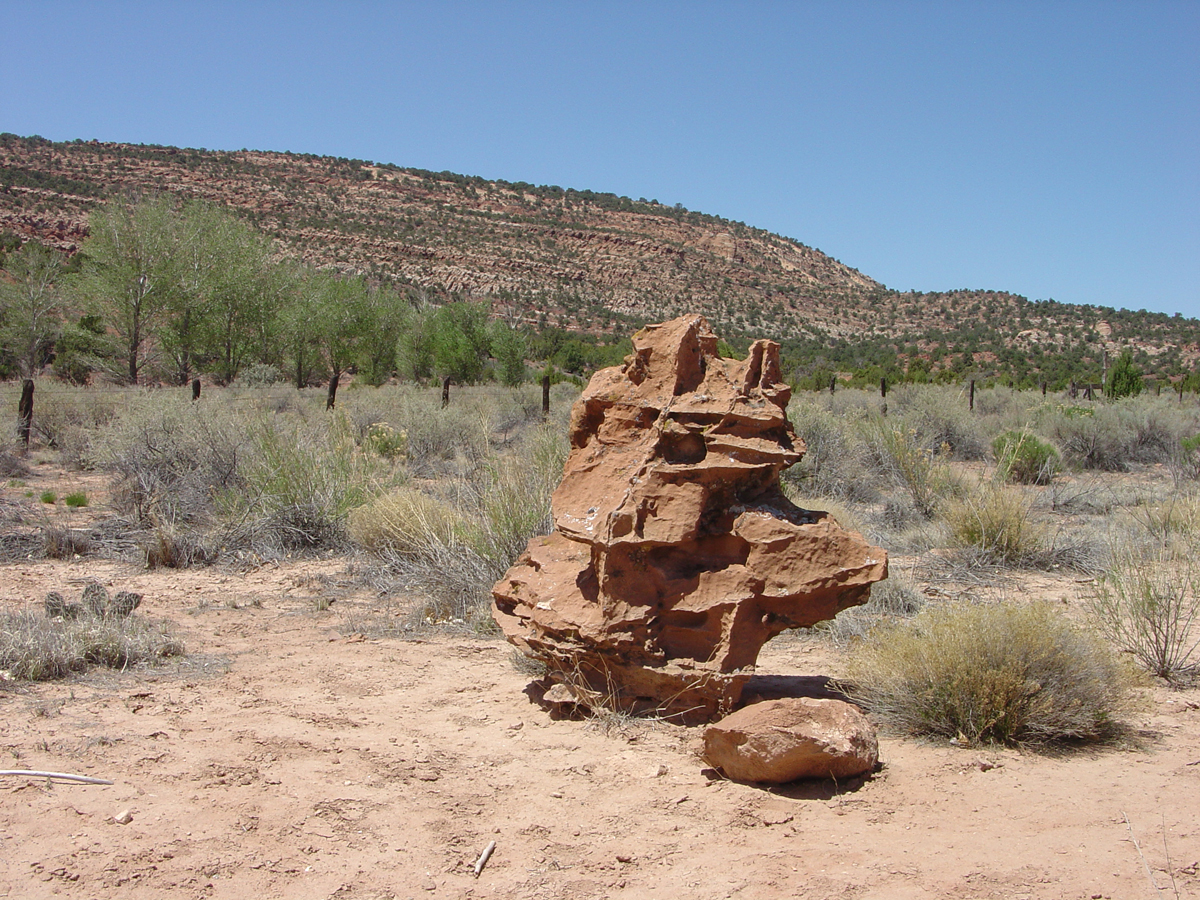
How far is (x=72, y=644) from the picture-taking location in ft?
15.8

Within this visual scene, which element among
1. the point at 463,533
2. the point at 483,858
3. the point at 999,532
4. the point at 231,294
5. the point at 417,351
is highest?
the point at 231,294

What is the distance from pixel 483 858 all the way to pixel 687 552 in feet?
5.85

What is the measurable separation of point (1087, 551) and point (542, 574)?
225 inches

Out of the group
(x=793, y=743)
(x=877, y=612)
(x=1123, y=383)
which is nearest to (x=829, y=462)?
(x=877, y=612)

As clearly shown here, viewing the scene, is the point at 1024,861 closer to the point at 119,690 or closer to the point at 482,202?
the point at 119,690

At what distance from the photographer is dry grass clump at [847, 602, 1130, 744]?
379 cm

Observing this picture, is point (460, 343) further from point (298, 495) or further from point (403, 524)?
point (403, 524)

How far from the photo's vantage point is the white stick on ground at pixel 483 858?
2.94 metres

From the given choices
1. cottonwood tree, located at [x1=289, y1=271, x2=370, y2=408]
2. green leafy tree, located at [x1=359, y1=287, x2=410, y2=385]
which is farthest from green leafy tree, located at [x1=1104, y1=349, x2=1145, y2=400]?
green leafy tree, located at [x1=359, y1=287, x2=410, y2=385]

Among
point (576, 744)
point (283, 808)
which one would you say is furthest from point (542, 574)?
point (283, 808)

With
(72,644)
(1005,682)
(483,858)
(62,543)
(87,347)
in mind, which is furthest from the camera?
(87,347)

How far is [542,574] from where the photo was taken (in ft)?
15.3

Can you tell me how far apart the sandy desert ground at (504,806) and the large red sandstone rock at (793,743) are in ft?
0.28

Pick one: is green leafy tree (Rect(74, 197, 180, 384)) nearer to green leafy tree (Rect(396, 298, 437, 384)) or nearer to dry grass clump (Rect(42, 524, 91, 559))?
green leafy tree (Rect(396, 298, 437, 384))
